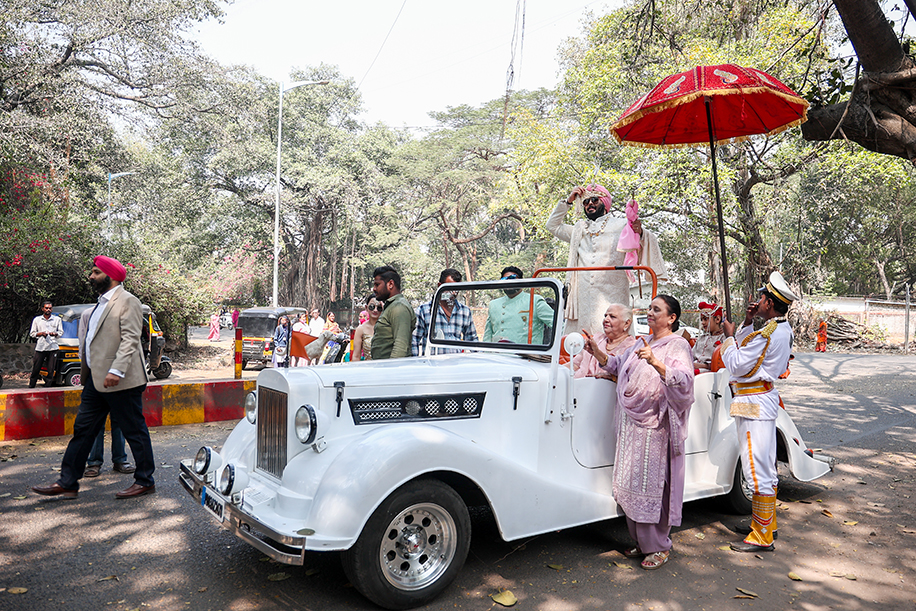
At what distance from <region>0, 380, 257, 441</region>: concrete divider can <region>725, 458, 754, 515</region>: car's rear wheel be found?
5.89 meters

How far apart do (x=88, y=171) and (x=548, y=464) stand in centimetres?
1874

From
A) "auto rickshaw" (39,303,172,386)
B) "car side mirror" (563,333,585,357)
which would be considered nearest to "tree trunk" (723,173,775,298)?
"auto rickshaw" (39,303,172,386)

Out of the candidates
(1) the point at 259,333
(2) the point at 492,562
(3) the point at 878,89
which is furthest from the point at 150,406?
(1) the point at 259,333

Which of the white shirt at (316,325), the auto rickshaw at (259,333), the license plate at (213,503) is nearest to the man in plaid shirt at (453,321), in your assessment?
the license plate at (213,503)

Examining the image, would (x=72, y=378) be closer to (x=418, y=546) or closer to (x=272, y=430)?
(x=272, y=430)

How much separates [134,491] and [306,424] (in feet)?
8.08

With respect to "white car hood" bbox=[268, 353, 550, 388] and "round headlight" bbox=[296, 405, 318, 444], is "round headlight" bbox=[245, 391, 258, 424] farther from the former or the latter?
"round headlight" bbox=[296, 405, 318, 444]

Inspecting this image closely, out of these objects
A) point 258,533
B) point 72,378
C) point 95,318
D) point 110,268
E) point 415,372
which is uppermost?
point 110,268

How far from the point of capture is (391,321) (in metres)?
5.29

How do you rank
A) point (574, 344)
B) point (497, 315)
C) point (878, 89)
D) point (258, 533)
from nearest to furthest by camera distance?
point (258, 533) → point (574, 344) → point (497, 315) → point (878, 89)

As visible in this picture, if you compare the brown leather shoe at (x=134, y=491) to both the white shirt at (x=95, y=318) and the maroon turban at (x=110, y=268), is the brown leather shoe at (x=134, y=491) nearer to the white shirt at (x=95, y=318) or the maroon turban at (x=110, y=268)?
the white shirt at (x=95, y=318)

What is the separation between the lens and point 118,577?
352 cm

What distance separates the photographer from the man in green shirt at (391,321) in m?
5.23

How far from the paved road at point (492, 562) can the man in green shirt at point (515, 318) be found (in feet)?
4.54
